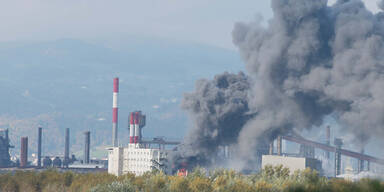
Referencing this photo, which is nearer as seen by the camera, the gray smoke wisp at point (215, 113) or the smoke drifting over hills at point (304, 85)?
the smoke drifting over hills at point (304, 85)

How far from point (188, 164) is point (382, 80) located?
3953 centimetres

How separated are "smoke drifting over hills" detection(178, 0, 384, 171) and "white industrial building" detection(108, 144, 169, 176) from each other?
7.12 metres

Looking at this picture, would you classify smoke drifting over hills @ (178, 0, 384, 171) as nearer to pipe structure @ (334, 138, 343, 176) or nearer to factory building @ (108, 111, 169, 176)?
factory building @ (108, 111, 169, 176)

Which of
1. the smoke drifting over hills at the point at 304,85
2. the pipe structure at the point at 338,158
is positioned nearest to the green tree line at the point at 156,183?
the smoke drifting over hills at the point at 304,85

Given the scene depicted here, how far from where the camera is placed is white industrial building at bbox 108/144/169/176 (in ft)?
345

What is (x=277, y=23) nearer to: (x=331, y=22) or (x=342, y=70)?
(x=331, y=22)

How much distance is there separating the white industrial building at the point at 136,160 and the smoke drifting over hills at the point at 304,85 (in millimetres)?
7122

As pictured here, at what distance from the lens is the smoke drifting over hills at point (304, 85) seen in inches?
2926

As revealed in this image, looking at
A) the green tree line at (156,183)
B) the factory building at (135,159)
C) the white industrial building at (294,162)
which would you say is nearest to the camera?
the green tree line at (156,183)

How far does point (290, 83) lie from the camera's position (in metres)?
83.8

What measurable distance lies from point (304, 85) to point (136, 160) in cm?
3715

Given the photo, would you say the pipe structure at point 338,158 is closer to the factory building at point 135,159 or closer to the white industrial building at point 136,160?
the factory building at point 135,159

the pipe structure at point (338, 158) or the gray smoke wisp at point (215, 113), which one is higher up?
the gray smoke wisp at point (215, 113)

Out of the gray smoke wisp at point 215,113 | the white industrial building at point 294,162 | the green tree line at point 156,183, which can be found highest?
the gray smoke wisp at point 215,113
